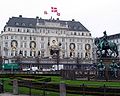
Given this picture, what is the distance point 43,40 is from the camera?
548 ft

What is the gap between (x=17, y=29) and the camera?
519ft

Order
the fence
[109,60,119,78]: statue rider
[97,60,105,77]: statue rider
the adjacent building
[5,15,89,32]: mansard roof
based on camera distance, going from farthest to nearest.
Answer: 1. [5,15,89,32]: mansard roof
2. the adjacent building
3. [97,60,105,77]: statue rider
4. [109,60,119,78]: statue rider
5. the fence

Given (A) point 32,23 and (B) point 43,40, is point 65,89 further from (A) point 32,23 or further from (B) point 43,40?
(B) point 43,40

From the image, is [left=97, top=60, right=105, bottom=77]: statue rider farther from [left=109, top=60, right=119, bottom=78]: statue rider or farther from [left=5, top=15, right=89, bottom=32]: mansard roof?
[left=5, top=15, right=89, bottom=32]: mansard roof

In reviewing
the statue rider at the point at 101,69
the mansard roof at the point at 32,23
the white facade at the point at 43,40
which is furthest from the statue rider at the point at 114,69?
the mansard roof at the point at 32,23

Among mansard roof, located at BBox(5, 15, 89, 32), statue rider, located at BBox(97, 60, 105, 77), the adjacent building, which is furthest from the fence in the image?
mansard roof, located at BBox(5, 15, 89, 32)

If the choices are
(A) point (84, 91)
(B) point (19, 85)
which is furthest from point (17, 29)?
(A) point (84, 91)

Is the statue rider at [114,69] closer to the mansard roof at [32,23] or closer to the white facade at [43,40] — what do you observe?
the white facade at [43,40]

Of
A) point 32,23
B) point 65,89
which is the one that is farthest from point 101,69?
point 32,23

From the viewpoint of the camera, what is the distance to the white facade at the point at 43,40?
15670 cm

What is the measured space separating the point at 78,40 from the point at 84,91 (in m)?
149

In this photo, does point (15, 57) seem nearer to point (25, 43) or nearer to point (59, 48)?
point (25, 43)

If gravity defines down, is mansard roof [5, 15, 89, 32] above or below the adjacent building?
above

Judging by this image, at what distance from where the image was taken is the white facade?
15670 cm
